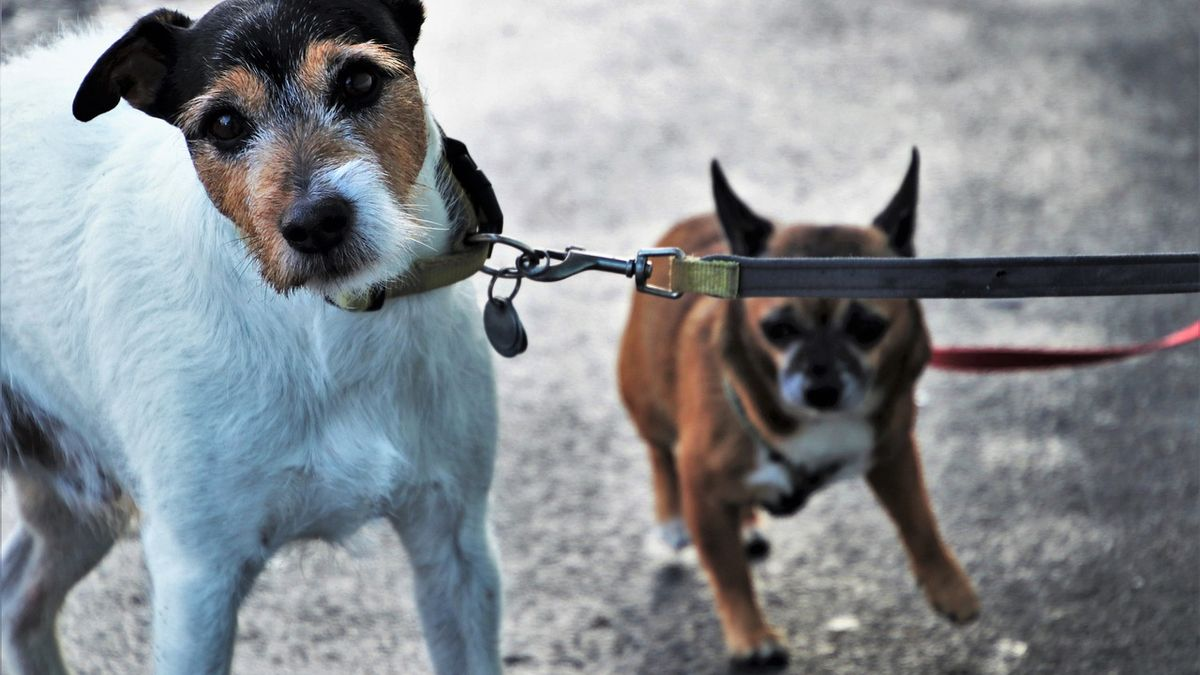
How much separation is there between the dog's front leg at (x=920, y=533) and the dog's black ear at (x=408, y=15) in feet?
5.47

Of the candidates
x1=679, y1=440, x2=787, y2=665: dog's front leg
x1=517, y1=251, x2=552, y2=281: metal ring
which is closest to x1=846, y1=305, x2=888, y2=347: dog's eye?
x1=679, y1=440, x2=787, y2=665: dog's front leg

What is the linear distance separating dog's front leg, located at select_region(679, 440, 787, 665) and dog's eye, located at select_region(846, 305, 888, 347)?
1.48 ft

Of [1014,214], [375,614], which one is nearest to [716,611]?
[375,614]

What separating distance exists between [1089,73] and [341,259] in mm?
5936

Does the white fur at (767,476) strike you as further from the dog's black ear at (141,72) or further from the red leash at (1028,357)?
the dog's black ear at (141,72)

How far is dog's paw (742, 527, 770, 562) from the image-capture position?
3838mm

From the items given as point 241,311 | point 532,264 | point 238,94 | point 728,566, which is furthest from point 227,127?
point 728,566

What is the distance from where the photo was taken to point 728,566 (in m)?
3.39

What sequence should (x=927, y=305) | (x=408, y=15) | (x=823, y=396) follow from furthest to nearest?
(x=927, y=305) → (x=823, y=396) → (x=408, y=15)

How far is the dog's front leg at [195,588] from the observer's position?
89.6 inches

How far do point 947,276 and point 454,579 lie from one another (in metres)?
1.01

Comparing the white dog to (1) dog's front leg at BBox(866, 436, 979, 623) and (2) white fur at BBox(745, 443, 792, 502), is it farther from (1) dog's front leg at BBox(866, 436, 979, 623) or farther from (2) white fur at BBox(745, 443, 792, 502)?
(1) dog's front leg at BBox(866, 436, 979, 623)

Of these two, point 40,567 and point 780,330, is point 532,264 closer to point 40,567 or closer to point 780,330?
point 780,330

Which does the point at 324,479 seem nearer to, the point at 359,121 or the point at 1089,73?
the point at 359,121
